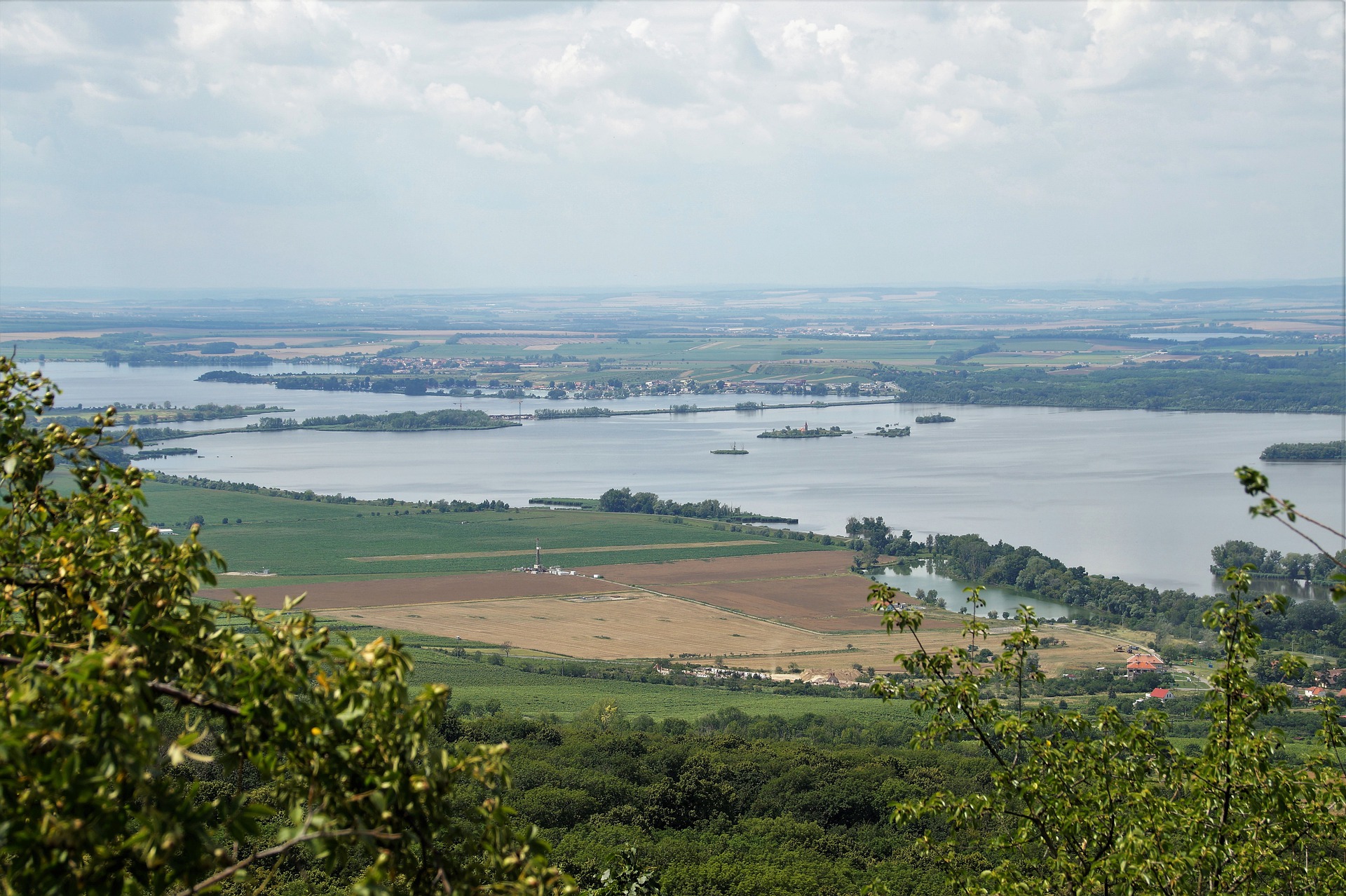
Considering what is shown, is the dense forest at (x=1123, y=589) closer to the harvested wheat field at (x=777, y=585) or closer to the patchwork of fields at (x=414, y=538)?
the harvested wheat field at (x=777, y=585)

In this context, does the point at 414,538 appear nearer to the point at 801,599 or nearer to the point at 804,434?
the point at 801,599

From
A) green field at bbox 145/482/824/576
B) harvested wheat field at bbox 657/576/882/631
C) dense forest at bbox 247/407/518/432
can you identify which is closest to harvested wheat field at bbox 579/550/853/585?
harvested wheat field at bbox 657/576/882/631

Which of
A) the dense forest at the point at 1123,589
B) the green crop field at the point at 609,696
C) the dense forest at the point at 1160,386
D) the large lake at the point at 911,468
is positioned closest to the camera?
the green crop field at the point at 609,696

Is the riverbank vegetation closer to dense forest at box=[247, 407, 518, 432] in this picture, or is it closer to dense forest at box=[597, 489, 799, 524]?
dense forest at box=[247, 407, 518, 432]

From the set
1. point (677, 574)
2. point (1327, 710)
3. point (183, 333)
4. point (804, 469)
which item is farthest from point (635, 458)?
point (183, 333)

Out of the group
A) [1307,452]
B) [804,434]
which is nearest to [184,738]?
[1307,452]

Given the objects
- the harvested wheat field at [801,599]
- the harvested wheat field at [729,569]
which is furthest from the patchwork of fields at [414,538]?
the harvested wheat field at [801,599]
